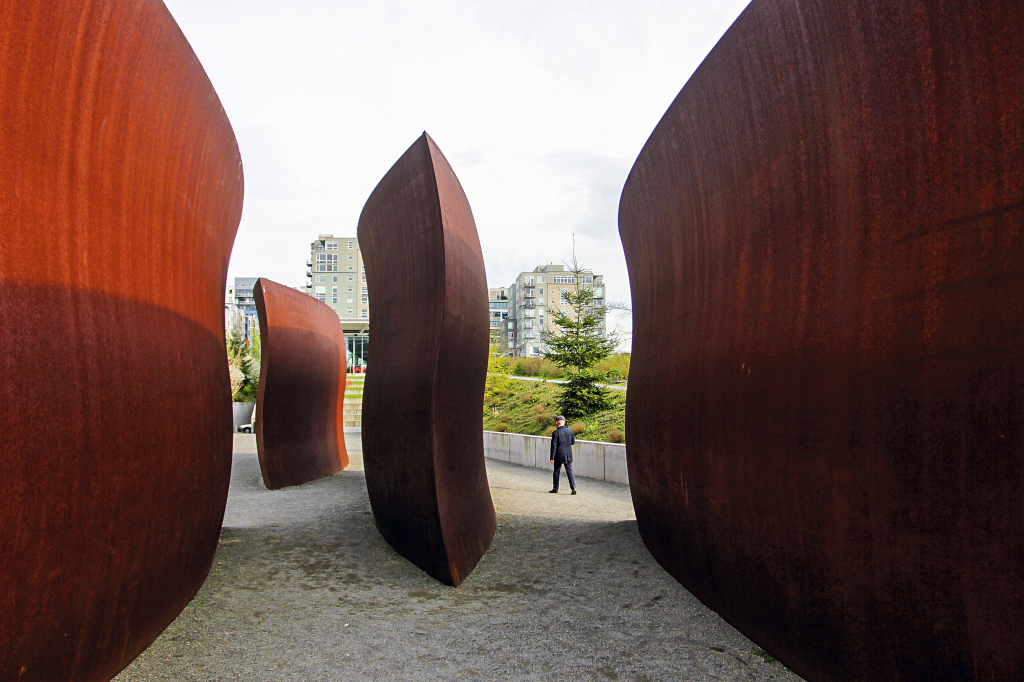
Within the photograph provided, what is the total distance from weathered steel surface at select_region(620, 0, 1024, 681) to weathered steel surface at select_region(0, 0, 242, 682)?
406cm

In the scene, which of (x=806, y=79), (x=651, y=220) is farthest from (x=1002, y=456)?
(x=651, y=220)

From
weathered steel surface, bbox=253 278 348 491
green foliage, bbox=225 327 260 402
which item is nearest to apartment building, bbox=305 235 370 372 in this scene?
green foliage, bbox=225 327 260 402

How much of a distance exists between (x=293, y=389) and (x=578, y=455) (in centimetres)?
671

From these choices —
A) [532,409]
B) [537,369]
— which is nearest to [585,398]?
[532,409]

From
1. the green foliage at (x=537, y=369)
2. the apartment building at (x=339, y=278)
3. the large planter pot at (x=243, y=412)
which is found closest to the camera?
the green foliage at (x=537, y=369)

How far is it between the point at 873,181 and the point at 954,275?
28.3 inches

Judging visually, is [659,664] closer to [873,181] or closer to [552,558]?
[552,558]

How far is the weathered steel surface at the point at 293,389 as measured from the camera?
39.3ft

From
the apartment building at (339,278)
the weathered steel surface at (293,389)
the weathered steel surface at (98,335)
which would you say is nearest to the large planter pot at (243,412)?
the weathered steel surface at (293,389)

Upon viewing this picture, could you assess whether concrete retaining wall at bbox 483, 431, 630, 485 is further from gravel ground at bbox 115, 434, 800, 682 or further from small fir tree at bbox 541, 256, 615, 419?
gravel ground at bbox 115, 434, 800, 682

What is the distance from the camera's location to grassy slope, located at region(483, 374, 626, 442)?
17.1 metres

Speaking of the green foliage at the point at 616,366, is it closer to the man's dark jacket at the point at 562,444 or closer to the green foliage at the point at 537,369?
the green foliage at the point at 537,369

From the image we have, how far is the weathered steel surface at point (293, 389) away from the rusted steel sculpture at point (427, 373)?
15.4ft

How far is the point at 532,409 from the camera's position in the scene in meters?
21.4
